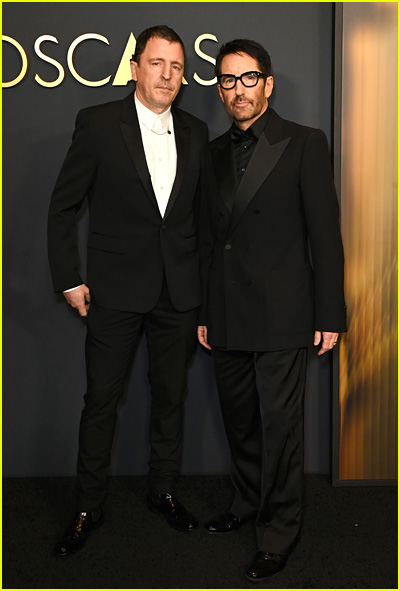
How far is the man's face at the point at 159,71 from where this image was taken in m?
2.53

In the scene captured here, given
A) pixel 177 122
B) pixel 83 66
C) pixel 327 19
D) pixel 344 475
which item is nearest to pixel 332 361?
pixel 344 475

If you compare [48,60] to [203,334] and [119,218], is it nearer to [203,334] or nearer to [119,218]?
[119,218]

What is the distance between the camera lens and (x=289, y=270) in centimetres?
245

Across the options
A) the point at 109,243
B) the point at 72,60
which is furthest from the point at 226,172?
the point at 72,60

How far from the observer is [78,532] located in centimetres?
260

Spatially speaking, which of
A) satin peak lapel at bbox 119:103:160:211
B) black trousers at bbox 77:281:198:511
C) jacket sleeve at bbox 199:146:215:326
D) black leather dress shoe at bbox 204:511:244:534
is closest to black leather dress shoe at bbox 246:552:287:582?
black leather dress shoe at bbox 204:511:244:534

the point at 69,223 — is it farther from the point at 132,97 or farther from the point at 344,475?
the point at 344,475

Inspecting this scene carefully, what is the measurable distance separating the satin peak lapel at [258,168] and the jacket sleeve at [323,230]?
0.10m

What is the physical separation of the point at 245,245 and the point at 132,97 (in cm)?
77

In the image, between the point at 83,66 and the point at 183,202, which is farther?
the point at 83,66

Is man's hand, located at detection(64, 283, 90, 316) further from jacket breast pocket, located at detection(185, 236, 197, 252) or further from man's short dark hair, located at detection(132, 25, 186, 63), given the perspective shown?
man's short dark hair, located at detection(132, 25, 186, 63)

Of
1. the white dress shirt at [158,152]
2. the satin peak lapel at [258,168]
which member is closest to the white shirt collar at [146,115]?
the white dress shirt at [158,152]

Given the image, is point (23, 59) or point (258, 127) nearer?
point (258, 127)

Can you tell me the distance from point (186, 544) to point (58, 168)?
1.71m
